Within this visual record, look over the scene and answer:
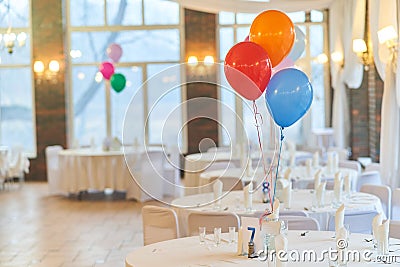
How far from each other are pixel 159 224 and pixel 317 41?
9.60 m

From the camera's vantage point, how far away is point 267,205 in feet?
22.5

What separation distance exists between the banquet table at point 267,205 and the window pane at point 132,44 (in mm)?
7998

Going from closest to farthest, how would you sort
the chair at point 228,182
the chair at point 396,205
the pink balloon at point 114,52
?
the chair at point 396,205 < the chair at point 228,182 < the pink balloon at point 114,52

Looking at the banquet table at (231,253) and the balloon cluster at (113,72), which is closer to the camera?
the banquet table at (231,253)

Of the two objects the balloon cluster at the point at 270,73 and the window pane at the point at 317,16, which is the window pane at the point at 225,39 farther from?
the balloon cluster at the point at 270,73

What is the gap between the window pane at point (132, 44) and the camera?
14.9 meters

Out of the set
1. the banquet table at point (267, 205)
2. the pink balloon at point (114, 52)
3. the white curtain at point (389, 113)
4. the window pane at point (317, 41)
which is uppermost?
the window pane at point (317, 41)

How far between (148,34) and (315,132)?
4047mm

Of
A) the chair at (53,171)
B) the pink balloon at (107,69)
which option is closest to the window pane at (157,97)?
the pink balloon at (107,69)

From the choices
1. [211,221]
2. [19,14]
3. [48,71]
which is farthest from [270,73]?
[19,14]

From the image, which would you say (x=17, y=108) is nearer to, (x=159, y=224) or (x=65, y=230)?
(x=65, y=230)

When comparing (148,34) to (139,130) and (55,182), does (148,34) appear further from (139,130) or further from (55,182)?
(55,182)

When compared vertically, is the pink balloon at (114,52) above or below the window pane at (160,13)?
below

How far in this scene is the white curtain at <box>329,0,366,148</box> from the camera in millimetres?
10891
